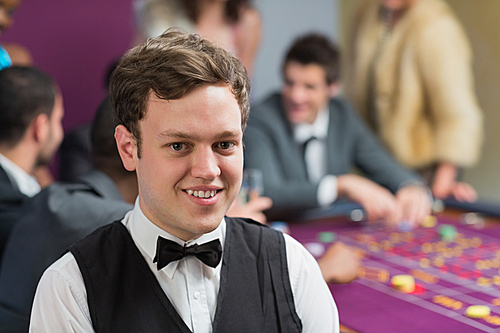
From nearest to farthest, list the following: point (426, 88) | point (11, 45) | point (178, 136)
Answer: point (178, 136)
point (11, 45)
point (426, 88)

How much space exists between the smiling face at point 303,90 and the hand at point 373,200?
0.68 meters

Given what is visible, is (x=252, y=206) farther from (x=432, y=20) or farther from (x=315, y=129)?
(x=432, y=20)

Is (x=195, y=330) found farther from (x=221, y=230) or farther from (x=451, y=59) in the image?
(x=451, y=59)

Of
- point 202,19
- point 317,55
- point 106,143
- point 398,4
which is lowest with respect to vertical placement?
point 106,143

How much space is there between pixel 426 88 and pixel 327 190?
1.85 metres

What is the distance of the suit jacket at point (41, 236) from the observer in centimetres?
154

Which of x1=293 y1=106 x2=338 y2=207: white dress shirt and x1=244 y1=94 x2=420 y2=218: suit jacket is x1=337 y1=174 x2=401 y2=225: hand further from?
x1=293 y1=106 x2=338 y2=207: white dress shirt

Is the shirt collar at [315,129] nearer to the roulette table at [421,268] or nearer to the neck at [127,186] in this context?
the roulette table at [421,268]

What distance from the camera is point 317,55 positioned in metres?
3.31

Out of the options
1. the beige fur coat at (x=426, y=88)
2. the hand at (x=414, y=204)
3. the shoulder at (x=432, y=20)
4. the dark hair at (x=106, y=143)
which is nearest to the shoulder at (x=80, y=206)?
the dark hair at (x=106, y=143)

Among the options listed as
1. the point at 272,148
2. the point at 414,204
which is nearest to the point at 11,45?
the point at 272,148

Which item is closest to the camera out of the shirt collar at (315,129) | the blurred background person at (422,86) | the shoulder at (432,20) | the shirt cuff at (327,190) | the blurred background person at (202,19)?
the shirt cuff at (327,190)

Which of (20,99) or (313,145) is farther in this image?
(313,145)

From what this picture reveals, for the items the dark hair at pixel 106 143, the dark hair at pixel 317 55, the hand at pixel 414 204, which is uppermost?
Answer: the dark hair at pixel 317 55
